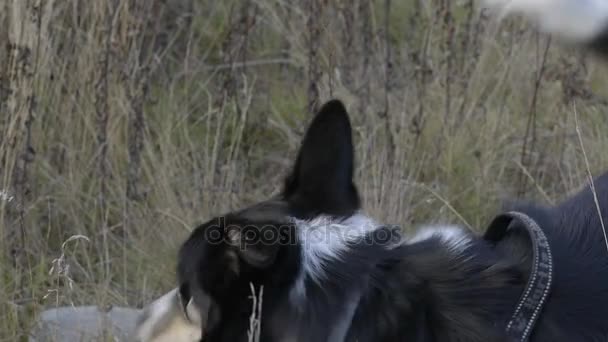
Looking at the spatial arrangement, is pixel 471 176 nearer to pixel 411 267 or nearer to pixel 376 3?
pixel 376 3

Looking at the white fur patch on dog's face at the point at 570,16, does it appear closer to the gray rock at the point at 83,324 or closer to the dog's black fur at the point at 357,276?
the dog's black fur at the point at 357,276

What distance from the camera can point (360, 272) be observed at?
1990 millimetres

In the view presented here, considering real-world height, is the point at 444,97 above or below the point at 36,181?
above

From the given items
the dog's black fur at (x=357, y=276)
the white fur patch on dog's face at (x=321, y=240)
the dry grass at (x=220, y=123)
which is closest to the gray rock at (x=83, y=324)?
the dry grass at (x=220, y=123)

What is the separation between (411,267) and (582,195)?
2.28 feet

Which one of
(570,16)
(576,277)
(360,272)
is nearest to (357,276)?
(360,272)

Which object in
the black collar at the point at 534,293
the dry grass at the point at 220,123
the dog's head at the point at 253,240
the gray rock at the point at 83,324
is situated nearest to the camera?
the dog's head at the point at 253,240

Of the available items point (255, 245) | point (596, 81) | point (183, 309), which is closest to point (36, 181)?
point (183, 309)

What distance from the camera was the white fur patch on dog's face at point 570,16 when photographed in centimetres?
217

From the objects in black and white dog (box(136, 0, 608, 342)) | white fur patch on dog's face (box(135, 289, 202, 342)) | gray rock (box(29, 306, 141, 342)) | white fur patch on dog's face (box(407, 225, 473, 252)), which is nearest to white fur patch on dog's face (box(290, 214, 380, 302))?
black and white dog (box(136, 0, 608, 342))

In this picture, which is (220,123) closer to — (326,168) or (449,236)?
(326,168)

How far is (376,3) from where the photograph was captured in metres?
4.73

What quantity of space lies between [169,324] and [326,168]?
1.51ft

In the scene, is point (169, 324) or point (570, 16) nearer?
point (169, 324)
